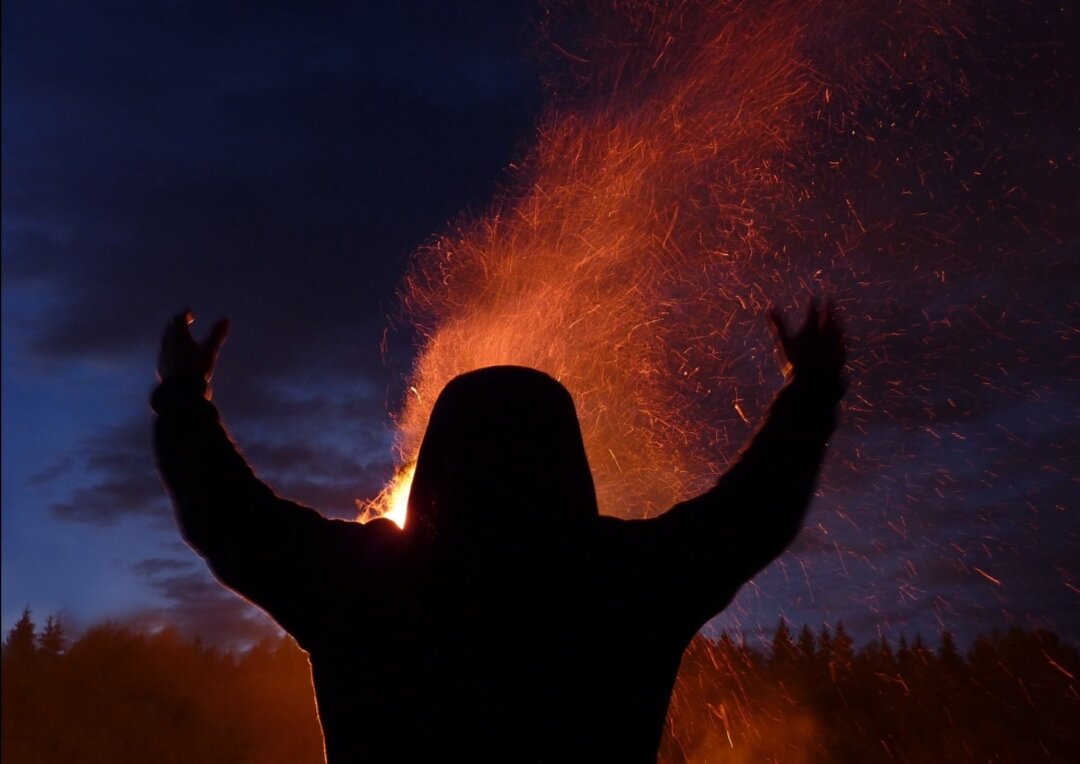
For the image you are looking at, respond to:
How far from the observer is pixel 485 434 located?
2572mm

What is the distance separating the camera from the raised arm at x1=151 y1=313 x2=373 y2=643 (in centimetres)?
236

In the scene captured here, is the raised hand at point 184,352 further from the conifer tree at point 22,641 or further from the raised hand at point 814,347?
the conifer tree at point 22,641

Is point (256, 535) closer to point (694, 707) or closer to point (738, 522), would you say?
point (738, 522)

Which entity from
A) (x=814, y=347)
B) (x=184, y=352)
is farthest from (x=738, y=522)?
(x=184, y=352)

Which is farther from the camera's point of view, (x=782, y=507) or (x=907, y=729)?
(x=907, y=729)

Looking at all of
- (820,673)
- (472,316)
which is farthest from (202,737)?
(472,316)

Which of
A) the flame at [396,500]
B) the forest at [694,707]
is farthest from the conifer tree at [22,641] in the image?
the flame at [396,500]

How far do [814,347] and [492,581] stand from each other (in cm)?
136

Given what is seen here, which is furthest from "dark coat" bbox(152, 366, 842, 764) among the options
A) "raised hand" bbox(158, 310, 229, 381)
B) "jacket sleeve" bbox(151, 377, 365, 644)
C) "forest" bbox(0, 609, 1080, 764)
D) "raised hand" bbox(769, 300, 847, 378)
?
"forest" bbox(0, 609, 1080, 764)

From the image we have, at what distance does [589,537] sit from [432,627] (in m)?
0.47

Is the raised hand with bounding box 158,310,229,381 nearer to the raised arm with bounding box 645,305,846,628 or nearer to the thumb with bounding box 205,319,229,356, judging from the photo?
the thumb with bounding box 205,319,229,356

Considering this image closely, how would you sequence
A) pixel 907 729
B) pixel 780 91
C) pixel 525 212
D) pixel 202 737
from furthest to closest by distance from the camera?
pixel 907 729 → pixel 202 737 → pixel 525 212 → pixel 780 91

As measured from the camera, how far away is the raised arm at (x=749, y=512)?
243cm

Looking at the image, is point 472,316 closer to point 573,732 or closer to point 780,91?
point 780,91
